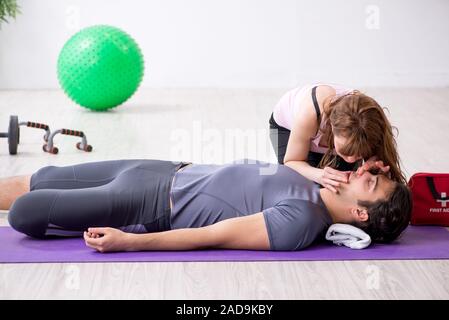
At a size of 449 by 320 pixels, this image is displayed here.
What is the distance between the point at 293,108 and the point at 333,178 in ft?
1.63

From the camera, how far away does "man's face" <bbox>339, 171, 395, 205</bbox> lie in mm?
2479

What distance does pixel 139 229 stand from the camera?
257 cm

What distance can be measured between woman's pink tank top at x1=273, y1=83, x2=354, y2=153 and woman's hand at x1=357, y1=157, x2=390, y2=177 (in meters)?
0.26

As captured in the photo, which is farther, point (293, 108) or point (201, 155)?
point (201, 155)

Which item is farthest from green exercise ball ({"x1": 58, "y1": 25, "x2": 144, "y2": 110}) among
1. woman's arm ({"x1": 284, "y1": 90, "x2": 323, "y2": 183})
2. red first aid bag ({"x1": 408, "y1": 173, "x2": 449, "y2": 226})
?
red first aid bag ({"x1": 408, "y1": 173, "x2": 449, "y2": 226})

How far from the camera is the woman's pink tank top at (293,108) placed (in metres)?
2.81

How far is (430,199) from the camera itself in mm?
2850

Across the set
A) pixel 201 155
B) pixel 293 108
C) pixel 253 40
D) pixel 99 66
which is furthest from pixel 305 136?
pixel 253 40

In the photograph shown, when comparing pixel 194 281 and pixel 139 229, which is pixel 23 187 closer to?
pixel 139 229

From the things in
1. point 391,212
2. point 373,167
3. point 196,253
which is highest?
point 373,167

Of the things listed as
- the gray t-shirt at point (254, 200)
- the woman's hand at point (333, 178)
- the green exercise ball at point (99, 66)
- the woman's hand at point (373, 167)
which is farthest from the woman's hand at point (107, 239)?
the green exercise ball at point (99, 66)

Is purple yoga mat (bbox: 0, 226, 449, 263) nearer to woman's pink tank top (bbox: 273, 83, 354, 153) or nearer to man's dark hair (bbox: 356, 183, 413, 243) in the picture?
man's dark hair (bbox: 356, 183, 413, 243)

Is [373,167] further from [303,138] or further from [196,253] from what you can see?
[196,253]

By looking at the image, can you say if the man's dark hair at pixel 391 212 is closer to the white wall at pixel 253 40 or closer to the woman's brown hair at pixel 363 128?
the woman's brown hair at pixel 363 128
